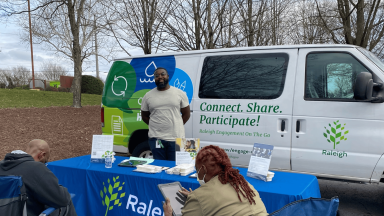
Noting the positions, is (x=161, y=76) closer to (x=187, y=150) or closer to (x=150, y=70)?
(x=187, y=150)

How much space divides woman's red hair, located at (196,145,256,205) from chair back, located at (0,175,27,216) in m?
1.29

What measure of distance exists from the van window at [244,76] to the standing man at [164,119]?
2.66 ft

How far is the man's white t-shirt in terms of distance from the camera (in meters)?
4.13

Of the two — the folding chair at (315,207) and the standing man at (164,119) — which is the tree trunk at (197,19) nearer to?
the standing man at (164,119)

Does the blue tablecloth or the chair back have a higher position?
the chair back

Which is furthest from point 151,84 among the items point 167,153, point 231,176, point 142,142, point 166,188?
point 231,176

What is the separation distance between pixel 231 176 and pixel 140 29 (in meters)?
9.29

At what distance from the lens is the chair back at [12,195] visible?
7.18 ft

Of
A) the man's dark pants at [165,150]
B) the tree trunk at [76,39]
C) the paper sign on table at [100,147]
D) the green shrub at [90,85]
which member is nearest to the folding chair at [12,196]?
the paper sign on table at [100,147]

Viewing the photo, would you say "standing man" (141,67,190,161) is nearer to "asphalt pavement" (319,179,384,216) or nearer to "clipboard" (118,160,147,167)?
"clipboard" (118,160,147,167)

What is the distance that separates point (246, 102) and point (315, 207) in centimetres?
264

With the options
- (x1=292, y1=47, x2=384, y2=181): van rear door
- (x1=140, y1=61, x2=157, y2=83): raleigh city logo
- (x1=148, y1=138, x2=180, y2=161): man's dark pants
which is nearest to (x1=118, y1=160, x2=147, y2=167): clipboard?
(x1=148, y1=138, x2=180, y2=161): man's dark pants

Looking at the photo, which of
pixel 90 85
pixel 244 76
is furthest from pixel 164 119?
pixel 90 85

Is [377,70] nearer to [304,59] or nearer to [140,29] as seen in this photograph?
[304,59]
